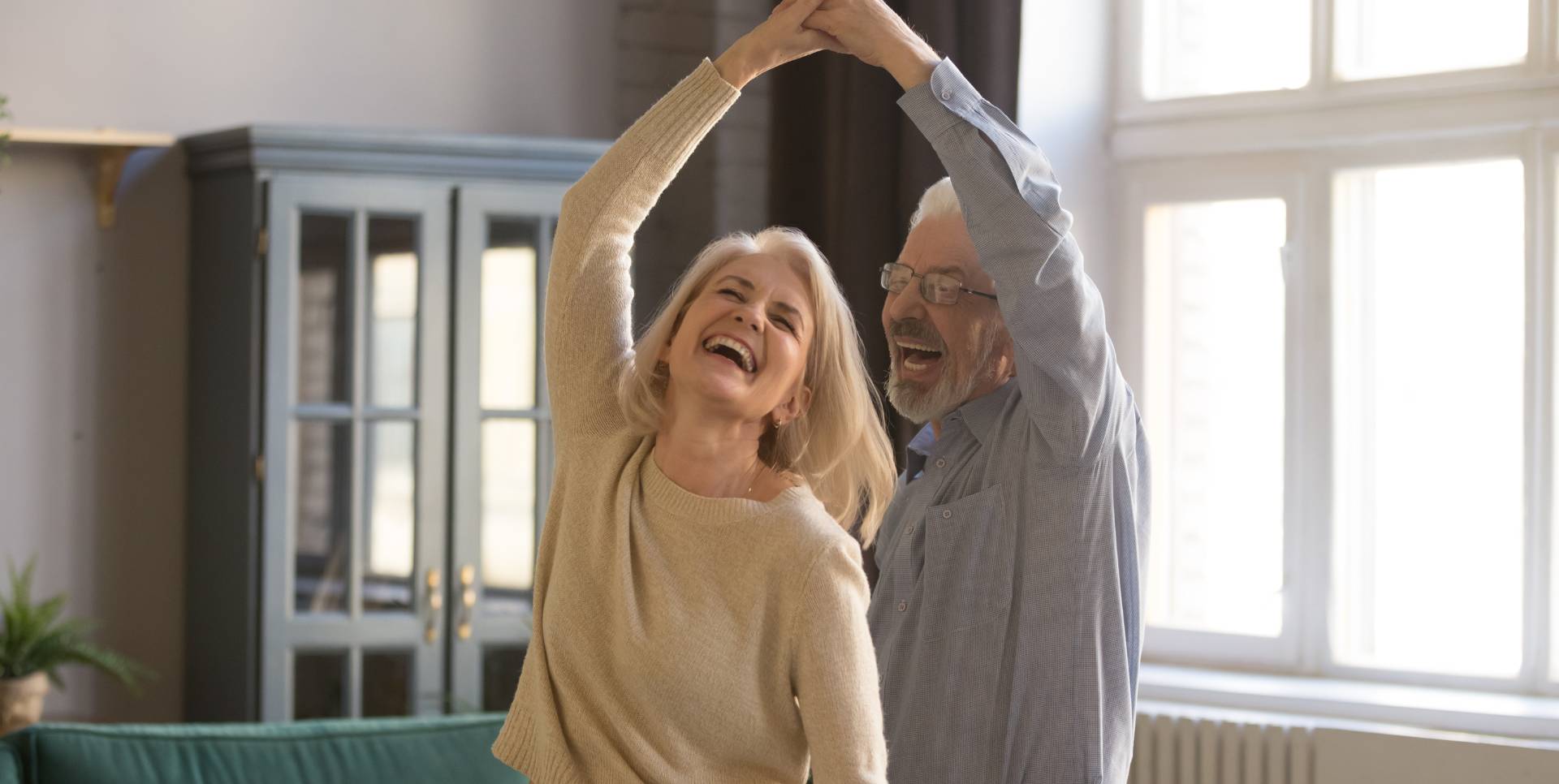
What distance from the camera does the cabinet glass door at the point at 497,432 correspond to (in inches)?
133

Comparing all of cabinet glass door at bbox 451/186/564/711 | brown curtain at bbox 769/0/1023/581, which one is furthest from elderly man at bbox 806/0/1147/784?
cabinet glass door at bbox 451/186/564/711

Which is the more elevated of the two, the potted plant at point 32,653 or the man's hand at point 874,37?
the man's hand at point 874,37

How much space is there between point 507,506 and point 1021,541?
6.53 feet

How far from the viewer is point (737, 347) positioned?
1421 millimetres

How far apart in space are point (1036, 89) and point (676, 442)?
88.4 inches

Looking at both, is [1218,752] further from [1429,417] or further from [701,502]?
[701,502]

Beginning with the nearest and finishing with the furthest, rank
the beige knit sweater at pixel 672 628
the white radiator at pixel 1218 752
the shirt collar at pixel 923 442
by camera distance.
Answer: the beige knit sweater at pixel 672 628 → the shirt collar at pixel 923 442 → the white radiator at pixel 1218 752

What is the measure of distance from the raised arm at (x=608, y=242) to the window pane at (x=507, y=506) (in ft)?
6.40

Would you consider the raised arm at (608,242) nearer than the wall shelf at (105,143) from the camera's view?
Yes

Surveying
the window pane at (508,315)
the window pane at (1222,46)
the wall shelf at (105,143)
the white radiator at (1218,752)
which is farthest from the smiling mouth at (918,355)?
the wall shelf at (105,143)

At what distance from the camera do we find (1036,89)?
343cm

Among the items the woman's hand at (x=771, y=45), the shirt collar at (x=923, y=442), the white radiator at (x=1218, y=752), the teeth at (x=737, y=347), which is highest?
the woman's hand at (x=771, y=45)

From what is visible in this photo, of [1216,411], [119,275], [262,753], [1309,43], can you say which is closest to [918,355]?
[262,753]

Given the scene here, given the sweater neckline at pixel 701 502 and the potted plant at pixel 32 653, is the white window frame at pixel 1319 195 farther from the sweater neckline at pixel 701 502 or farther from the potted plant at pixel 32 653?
the potted plant at pixel 32 653
